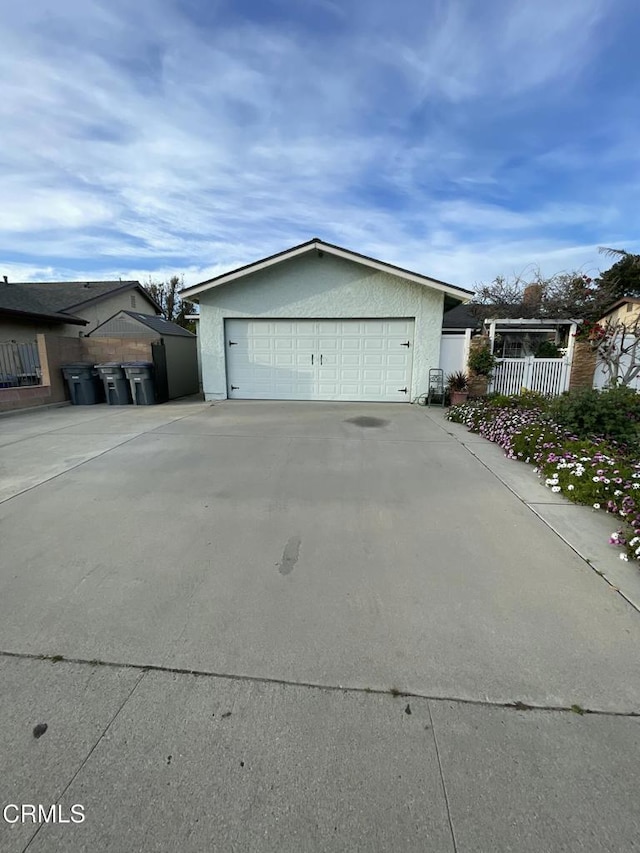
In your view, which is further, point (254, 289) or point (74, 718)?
point (254, 289)

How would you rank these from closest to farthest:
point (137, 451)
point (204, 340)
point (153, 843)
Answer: point (153, 843) < point (137, 451) < point (204, 340)

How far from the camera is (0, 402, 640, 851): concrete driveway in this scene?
1.34 m

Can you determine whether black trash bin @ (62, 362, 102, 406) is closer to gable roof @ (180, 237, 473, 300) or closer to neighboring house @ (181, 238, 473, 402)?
neighboring house @ (181, 238, 473, 402)

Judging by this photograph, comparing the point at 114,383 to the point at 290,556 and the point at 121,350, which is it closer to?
the point at 121,350

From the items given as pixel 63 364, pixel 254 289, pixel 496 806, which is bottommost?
pixel 496 806

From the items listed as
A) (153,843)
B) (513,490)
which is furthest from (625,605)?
(153,843)

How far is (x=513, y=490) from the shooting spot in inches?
172

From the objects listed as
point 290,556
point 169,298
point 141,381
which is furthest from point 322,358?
point 169,298

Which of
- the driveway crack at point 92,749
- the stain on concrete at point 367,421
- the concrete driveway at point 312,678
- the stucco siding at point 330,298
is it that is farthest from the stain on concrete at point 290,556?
the stucco siding at point 330,298

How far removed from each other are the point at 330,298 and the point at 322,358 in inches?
63.7

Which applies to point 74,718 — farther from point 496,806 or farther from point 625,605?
point 625,605

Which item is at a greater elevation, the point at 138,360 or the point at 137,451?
the point at 138,360

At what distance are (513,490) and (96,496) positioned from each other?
4437mm

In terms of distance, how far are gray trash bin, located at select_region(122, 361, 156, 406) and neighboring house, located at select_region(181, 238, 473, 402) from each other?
1.49 m
